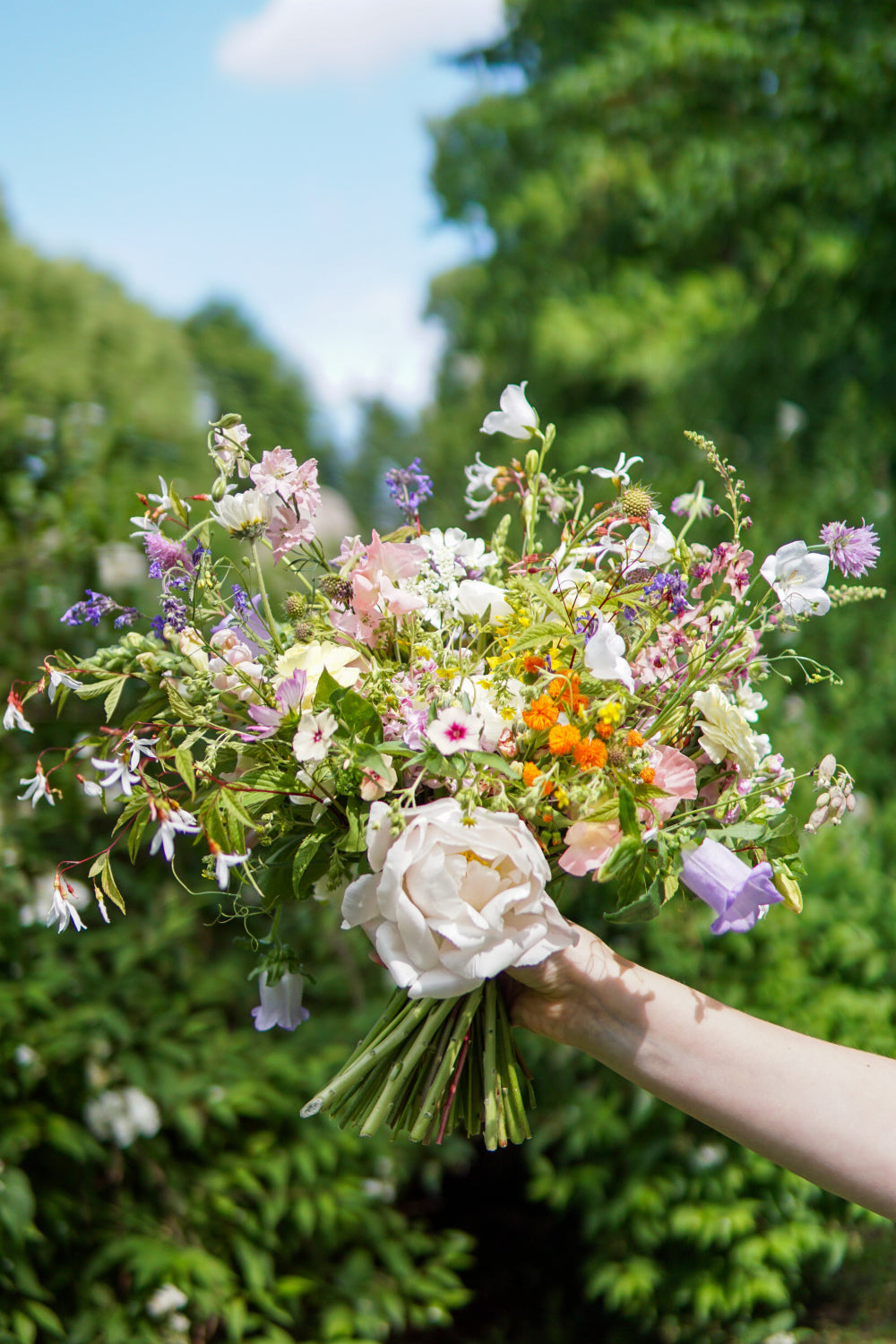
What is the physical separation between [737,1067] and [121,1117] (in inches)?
75.0

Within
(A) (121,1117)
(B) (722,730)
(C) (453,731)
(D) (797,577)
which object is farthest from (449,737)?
(A) (121,1117)

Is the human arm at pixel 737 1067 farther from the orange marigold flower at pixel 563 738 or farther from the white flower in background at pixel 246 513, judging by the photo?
the white flower in background at pixel 246 513

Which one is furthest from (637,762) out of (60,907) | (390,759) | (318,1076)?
(318,1076)

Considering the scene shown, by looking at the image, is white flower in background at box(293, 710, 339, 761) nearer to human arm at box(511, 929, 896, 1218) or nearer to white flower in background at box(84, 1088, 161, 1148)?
human arm at box(511, 929, 896, 1218)

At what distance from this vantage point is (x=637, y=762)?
1.25 meters

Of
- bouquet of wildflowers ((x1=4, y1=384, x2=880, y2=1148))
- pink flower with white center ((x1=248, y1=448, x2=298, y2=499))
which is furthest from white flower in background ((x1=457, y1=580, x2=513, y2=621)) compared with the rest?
pink flower with white center ((x1=248, y1=448, x2=298, y2=499))

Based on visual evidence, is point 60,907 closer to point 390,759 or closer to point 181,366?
point 390,759

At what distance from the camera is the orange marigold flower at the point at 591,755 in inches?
47.4

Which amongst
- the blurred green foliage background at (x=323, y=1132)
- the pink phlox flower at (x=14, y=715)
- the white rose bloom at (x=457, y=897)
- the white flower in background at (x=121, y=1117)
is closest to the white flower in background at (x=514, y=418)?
the white rose bloom at (x=457, y=897)

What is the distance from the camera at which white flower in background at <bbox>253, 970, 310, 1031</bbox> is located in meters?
1.50

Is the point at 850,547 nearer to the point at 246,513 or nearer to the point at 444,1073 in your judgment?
the point at 246,513

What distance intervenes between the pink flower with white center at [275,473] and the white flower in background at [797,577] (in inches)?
25.6

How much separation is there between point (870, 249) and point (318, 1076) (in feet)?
21.5

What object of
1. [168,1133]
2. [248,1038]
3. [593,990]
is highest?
[593,990]
